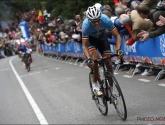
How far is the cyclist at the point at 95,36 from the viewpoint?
7.49 metres

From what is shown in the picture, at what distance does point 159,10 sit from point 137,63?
3.60 metres

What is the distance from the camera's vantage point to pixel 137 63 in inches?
549

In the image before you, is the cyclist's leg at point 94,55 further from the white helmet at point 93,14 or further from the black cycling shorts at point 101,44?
the white helmet at point 93,14

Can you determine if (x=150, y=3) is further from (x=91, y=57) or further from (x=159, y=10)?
(x=91, y=57)

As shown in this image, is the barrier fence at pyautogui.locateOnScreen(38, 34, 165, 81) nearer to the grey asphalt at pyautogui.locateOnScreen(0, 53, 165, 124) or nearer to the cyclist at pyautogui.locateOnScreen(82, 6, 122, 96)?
the grey asphalt at pyautogui.locateOnScreen(0, 53, 165, 124)

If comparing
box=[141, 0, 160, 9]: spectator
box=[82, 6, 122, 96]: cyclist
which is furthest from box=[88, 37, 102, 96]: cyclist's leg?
box=[141, 0, 160, 9]: spectator

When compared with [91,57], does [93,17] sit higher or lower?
higher

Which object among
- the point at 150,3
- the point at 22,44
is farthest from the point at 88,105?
the point at 22,44

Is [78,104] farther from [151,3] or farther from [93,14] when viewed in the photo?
[151,3]

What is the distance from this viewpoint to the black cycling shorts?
322 inches

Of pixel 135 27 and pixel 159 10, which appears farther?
pixel 135 27

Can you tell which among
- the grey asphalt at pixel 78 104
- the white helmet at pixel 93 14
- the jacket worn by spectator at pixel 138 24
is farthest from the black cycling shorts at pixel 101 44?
the jacket worn by spectator at pixel 138 24

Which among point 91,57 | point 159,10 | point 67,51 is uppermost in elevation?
point 159,10

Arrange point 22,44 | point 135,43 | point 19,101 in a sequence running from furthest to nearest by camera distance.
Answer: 1. point 22,44
2. point 135,43
3. point 19,101
